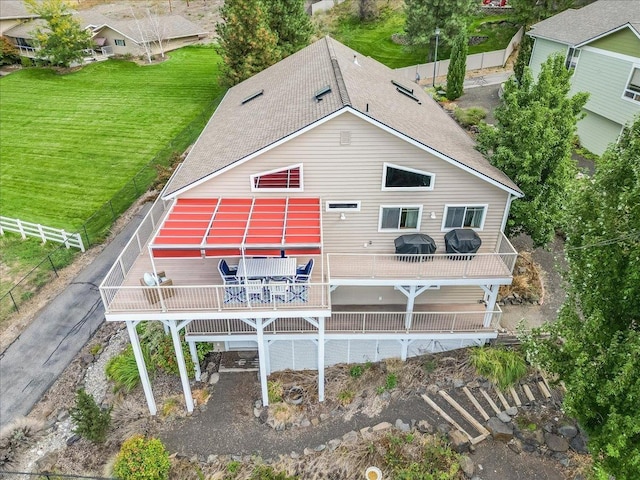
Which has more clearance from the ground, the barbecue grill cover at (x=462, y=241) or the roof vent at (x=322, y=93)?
the roof vent at (x=322, y=93)

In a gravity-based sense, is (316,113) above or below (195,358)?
above

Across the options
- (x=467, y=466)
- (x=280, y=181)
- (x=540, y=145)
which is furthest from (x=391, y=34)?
(x=467, y=466)

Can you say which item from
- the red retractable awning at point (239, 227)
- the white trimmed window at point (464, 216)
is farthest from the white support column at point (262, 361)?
the white trimmed window at point (464, 216)

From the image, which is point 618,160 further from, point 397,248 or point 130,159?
point 130,159

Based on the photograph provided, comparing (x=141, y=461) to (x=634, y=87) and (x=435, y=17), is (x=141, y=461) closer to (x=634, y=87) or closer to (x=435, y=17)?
(x=634, y=87)

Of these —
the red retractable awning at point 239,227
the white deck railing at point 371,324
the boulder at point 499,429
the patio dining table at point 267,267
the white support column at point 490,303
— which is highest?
the red retractable awning at point 239,227

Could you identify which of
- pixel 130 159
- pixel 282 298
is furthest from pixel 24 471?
pixel 130 159

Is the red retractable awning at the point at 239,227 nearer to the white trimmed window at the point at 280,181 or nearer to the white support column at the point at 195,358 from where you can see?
the white trimmed window at the point at 280,181

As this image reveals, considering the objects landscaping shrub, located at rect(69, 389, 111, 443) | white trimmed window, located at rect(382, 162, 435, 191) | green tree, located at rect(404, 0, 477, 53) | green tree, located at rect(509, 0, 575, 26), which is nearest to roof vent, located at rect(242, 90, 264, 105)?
white trimmed window, located at rect(382, 162, 435, 191)
